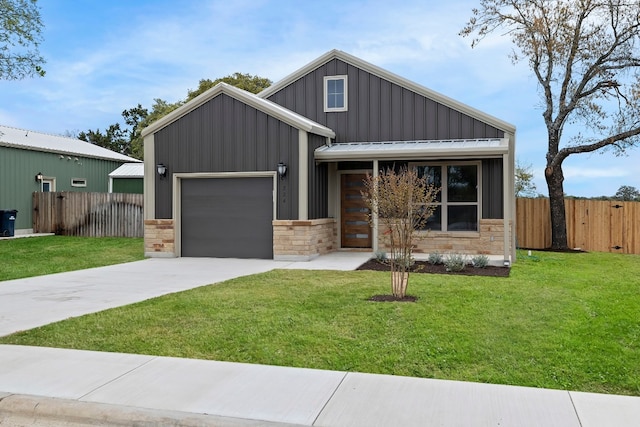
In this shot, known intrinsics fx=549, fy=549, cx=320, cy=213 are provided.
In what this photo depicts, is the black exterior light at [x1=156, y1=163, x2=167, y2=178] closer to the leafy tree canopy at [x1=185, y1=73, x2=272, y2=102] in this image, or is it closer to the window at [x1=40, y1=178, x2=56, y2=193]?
the window at [x1=40, y1=178, x2=56, y2=193]

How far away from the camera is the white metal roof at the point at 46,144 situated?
22.5 meters

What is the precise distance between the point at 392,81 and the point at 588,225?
29.3 ft

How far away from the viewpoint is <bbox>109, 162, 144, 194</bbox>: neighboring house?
2656 cm

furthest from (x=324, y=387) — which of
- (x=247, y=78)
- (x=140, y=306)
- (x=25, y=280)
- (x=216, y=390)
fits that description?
(x=247, y=78)

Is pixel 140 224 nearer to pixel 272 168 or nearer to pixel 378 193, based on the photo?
pixel 272 168

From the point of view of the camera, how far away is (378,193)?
341 inches

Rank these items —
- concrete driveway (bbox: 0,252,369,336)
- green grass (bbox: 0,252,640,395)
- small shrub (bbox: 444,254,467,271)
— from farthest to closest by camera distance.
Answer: small shrub (bbox: 444,254,467,271)
concrete driveway (bbox: 0,252,369,336)
green grass (bbox: 0,252,640,395)

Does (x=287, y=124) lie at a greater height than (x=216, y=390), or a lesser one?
greater

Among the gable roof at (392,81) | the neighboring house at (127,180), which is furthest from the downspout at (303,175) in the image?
the neighboring house at (127,180)

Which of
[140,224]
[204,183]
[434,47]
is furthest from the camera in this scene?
[140,224]

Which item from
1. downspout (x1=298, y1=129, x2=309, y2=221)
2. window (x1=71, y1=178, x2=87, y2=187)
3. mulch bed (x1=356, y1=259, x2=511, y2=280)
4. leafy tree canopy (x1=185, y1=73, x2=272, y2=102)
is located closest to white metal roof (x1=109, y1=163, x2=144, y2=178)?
window (x1=71, y1=178, x2=87, y2=187)

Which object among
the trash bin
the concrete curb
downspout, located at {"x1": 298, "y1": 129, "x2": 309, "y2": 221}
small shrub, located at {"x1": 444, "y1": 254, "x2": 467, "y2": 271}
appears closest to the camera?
the concrete curb

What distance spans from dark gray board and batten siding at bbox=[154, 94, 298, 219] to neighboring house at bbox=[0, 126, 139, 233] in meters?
8.44

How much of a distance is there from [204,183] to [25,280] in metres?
4.97
